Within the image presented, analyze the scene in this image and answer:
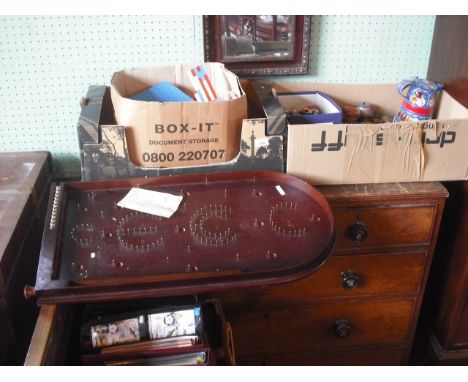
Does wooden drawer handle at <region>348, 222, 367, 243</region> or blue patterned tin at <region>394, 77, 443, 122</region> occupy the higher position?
blue patterned tin at <region>394, 77, 443, 122</region>

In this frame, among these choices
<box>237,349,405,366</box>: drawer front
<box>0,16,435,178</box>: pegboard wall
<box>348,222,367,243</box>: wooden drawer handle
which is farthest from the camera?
<box>237,349,405,366</box>: drawer front

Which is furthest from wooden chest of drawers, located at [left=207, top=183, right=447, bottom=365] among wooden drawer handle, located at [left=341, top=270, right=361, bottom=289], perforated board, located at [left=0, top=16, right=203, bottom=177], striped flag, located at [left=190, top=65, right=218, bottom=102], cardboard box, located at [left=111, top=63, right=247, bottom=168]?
perforated board, located at [left=0, top=16, right=203, bottom=177]

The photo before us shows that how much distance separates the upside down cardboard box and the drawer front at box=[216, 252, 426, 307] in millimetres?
265

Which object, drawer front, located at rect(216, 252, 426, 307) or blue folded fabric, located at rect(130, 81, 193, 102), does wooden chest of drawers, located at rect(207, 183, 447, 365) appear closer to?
drawer front, located at rect(216, 252, 426, 307)

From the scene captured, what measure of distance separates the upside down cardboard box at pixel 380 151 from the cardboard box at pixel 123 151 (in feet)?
0.22

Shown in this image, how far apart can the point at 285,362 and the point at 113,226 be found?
871mm

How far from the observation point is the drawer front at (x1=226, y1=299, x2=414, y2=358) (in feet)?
5.48

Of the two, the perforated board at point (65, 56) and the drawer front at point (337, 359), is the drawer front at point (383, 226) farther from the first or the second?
the perforated board at point (65, 56)

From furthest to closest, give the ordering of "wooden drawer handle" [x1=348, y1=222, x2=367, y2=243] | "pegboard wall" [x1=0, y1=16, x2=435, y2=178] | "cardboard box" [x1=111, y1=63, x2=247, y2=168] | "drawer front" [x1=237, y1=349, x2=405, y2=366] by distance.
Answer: "drawer front" [x1=237, y1=349, x2=405, y2=366]
"pegboard wall" [x1=0, y1=16, x2=435, y2=178]
"wooden drawer handle" [x1=348, y1=222, x2=367, y2=243]
"cardboard box" [x1=111, y1=63, x2=247, y2=168]

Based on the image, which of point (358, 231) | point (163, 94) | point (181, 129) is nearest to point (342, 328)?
point (358, 231)

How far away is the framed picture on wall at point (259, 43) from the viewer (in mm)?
1670

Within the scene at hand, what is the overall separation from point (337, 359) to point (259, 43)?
1.16 m

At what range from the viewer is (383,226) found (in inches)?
61.3
